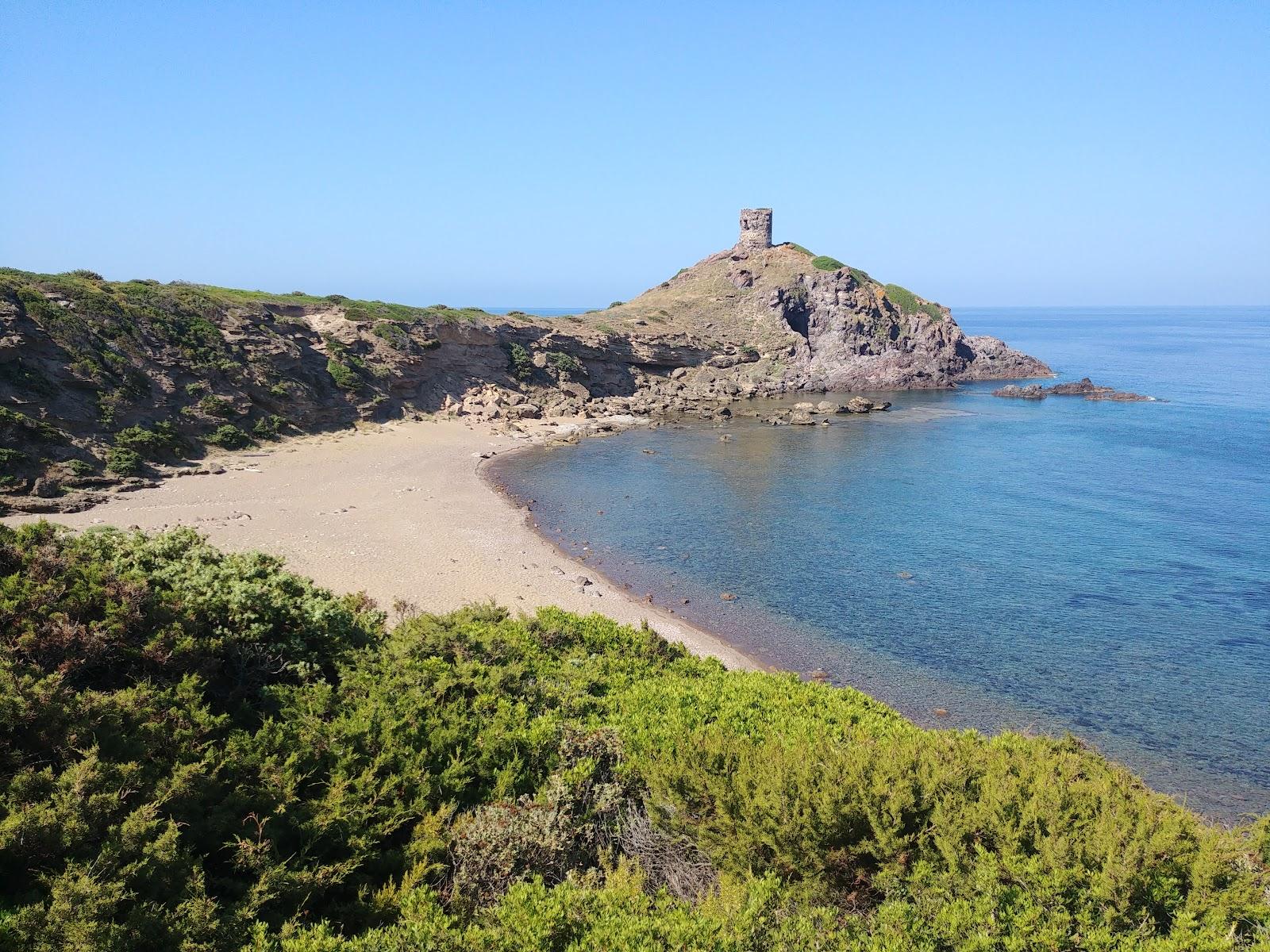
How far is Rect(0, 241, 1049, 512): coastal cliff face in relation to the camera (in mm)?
32312

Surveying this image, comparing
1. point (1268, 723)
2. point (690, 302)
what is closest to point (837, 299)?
point (690, 302)

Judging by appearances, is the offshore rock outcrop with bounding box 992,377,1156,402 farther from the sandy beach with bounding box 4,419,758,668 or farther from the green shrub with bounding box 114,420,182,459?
the green shrub with bounding box 114,420,182,459

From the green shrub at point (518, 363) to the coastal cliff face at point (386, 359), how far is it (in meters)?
0.12

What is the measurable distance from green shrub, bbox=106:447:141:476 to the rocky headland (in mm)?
75

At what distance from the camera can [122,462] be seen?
102 feet

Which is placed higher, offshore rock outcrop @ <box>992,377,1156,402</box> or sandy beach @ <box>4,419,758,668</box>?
offshore rock outcrop @ <box>992,377,1156,402</box>

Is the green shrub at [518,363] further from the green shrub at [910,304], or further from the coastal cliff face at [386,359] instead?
the green shrub at [910,304]

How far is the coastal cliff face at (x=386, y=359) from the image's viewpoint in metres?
32.3

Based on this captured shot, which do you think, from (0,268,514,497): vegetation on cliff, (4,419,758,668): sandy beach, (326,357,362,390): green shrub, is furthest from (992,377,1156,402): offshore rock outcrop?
(326,357,362,390): green shrub

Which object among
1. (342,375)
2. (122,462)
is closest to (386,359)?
(342,375)

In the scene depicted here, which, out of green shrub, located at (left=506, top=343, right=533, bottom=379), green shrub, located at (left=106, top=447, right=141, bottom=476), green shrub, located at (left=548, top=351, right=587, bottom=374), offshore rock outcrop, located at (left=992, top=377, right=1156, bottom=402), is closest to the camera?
green shrub, located at (left=106, top=447, right=141, bottom=476)

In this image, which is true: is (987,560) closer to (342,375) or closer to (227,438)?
(227,438)

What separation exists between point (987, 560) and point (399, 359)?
128 feet

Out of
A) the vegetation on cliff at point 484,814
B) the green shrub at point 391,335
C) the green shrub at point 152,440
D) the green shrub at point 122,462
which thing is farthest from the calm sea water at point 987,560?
the green shrub at point 122,462
